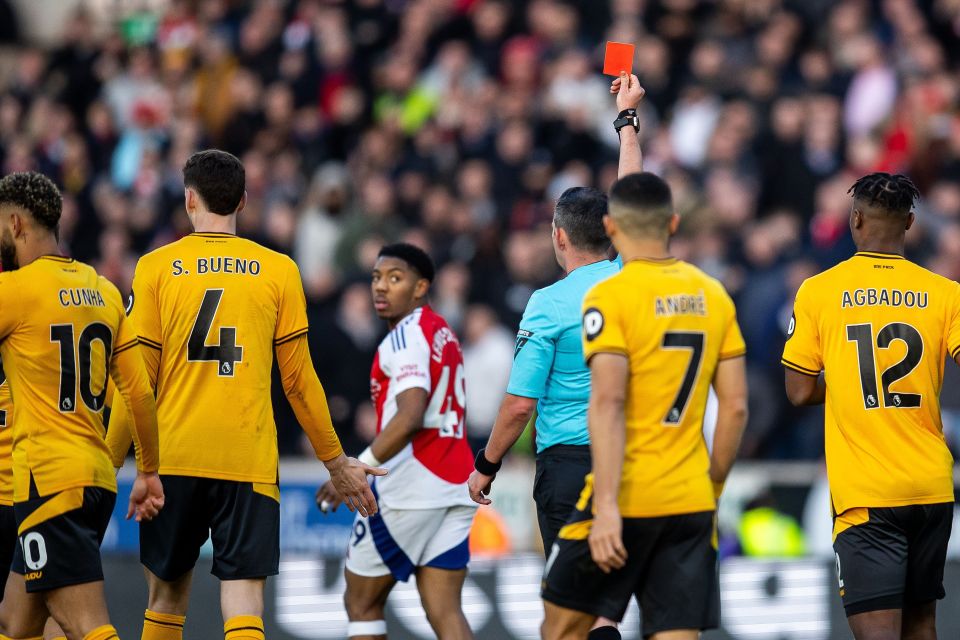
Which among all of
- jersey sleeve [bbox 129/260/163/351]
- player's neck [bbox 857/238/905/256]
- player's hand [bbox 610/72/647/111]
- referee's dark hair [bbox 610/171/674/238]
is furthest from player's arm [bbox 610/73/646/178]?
jersey sleeve [bbox 129/260/163/351]

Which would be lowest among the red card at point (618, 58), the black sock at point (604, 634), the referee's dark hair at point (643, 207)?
the black sock at point (604, 634)

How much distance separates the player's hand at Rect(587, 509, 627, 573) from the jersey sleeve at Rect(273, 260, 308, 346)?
86.0 inches

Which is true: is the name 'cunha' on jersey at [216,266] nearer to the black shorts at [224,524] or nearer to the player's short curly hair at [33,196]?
the player's short curly hair at [33,196]

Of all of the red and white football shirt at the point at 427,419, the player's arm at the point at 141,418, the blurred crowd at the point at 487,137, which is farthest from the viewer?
the blurred crowd at the point at 487,137

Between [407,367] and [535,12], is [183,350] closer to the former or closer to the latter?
[407,367]

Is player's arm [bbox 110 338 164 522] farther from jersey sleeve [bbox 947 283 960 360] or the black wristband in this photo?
jersey sleeve [bbox 947 283 960 360]

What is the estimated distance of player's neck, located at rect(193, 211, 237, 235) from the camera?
7523mm

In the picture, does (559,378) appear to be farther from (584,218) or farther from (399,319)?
(399,319)

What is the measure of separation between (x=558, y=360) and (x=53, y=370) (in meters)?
2.36

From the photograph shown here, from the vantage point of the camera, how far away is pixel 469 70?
57.7 feet

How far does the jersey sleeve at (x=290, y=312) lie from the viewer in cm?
755

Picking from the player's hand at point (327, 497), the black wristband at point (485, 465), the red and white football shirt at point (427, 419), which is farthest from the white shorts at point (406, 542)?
the black wristband at point (485, 465)

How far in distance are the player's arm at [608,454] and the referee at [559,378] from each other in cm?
135

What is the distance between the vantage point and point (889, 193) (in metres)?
7.29
